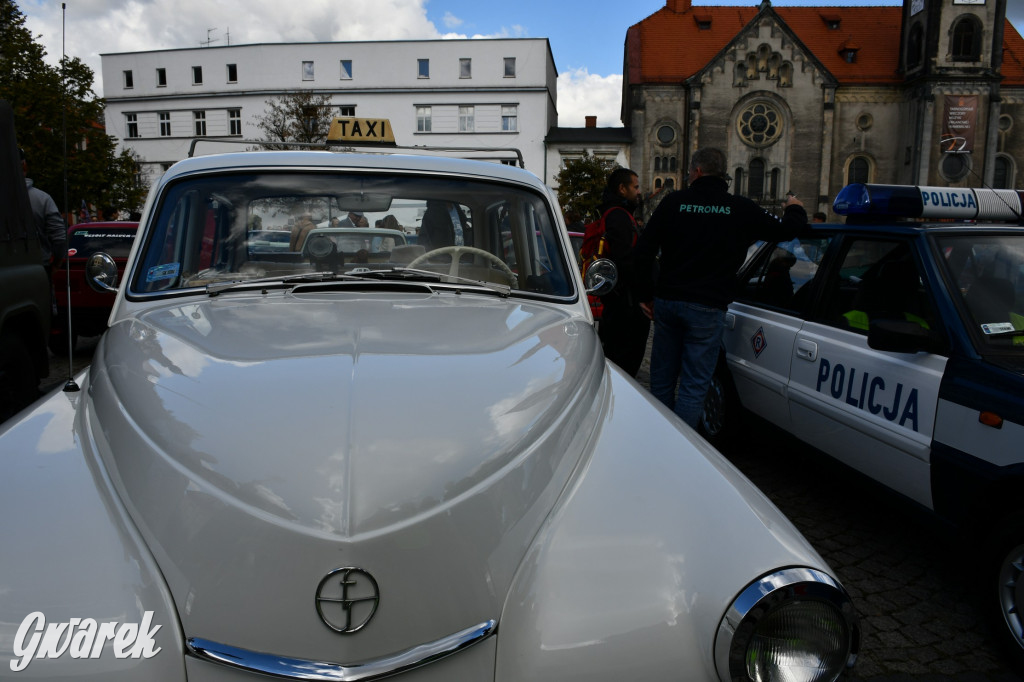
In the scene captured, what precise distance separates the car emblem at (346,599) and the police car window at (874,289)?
3304 millimetres

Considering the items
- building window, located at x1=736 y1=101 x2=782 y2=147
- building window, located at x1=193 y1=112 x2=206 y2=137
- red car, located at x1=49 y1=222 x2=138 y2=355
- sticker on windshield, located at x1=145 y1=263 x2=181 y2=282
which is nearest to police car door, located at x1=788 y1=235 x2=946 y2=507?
sticker on windshield, located at x1=145 y1=263 x2=181 y2=282

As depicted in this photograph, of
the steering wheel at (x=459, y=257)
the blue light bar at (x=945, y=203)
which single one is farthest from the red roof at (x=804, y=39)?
the steering wheel at (x=459, y=257)

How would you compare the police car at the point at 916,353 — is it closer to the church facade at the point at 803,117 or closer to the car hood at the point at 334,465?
the car hood at the point at 334,465

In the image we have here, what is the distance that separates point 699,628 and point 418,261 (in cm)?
185

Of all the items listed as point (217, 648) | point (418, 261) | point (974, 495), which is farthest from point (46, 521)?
point (974, 495)

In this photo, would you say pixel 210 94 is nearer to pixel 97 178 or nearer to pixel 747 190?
pixel 747 190

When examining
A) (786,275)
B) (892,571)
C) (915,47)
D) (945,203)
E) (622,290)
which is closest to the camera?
(892,571)

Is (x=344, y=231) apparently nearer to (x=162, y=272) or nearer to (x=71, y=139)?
(x=162, y=272)

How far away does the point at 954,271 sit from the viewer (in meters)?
3.62

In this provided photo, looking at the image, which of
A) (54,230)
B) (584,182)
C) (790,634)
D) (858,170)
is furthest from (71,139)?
(858,170)

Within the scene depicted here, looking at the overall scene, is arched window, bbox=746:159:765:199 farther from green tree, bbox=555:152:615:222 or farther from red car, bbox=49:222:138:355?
red car, bbox=49:222:138:355

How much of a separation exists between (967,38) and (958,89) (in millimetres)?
3662

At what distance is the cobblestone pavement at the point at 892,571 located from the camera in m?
2.96

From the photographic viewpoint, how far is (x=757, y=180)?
54406 millimetres
